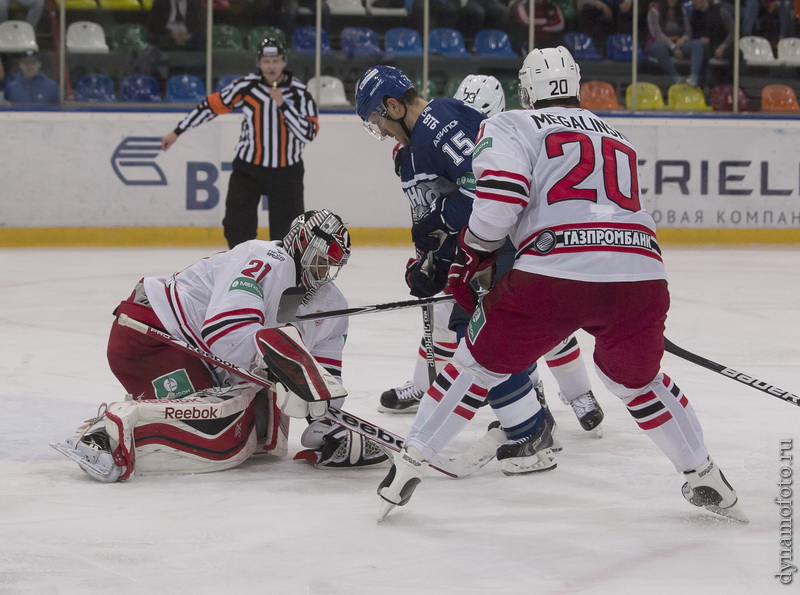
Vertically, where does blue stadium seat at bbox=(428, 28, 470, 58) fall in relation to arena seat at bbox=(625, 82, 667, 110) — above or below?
above

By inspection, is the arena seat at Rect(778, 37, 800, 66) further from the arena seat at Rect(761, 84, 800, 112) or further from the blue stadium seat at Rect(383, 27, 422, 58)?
the blue stadium seat at Rect(383, 27, 422, 58)

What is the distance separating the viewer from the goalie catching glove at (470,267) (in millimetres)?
2441

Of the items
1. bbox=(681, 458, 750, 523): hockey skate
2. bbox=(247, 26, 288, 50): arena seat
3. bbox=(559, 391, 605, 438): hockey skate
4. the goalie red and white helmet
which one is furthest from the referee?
bbox=(681, 458, 750, 523): hockey skate

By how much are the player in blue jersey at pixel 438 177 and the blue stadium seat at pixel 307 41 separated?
600 cm

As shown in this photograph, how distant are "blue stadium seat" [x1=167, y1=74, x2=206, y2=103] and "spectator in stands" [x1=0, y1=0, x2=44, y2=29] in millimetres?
1037

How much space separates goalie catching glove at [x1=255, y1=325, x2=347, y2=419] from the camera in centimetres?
261

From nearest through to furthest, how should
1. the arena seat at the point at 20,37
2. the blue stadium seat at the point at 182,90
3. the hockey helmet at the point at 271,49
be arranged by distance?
the hockey helmet at the point at 271,49 → the arena seat at the point at 20,37 → the blue stadium seat at the point at 182,90

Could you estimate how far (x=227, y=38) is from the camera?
8891mm

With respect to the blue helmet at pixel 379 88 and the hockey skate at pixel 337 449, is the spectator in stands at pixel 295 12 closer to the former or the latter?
the blue helmet at pixel 379 88

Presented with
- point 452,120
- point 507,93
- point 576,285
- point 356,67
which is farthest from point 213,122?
point 576,285

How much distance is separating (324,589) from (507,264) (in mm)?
1200

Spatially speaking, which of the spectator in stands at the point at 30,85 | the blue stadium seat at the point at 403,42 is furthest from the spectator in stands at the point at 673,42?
the spectator in stands at the point at 30,85

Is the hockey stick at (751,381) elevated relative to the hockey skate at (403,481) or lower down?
elevated

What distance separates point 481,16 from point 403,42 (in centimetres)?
69
